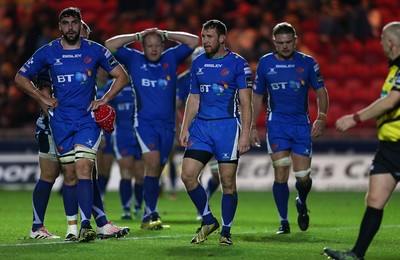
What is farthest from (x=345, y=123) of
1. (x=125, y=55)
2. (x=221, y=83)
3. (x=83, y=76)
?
(x=125, y=55)

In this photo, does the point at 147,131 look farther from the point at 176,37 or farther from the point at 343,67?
the point at 343,67

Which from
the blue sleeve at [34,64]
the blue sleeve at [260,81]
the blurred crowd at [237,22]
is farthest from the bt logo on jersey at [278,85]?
the blurred crowd at [237,22]

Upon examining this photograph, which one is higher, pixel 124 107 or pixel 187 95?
pixel 187 95

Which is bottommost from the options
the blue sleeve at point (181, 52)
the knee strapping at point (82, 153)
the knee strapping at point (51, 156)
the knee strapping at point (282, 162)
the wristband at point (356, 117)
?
the knee strapping at point (282, 162)

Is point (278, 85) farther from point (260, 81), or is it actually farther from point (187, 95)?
point (187, 95)

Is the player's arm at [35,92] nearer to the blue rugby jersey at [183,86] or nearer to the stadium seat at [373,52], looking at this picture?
the blue rugby jersey at [183,86]

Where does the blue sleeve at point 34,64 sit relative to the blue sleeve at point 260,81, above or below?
above

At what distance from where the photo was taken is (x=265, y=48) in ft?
72.5

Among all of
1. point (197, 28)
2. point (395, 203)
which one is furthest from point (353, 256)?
point (197, 28)

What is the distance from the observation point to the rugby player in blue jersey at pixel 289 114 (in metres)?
11.8

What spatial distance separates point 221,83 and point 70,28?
171cm

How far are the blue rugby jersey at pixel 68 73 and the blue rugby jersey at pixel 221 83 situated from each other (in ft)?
3.94

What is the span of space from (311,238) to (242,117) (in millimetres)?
1787

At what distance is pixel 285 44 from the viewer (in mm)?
11680
